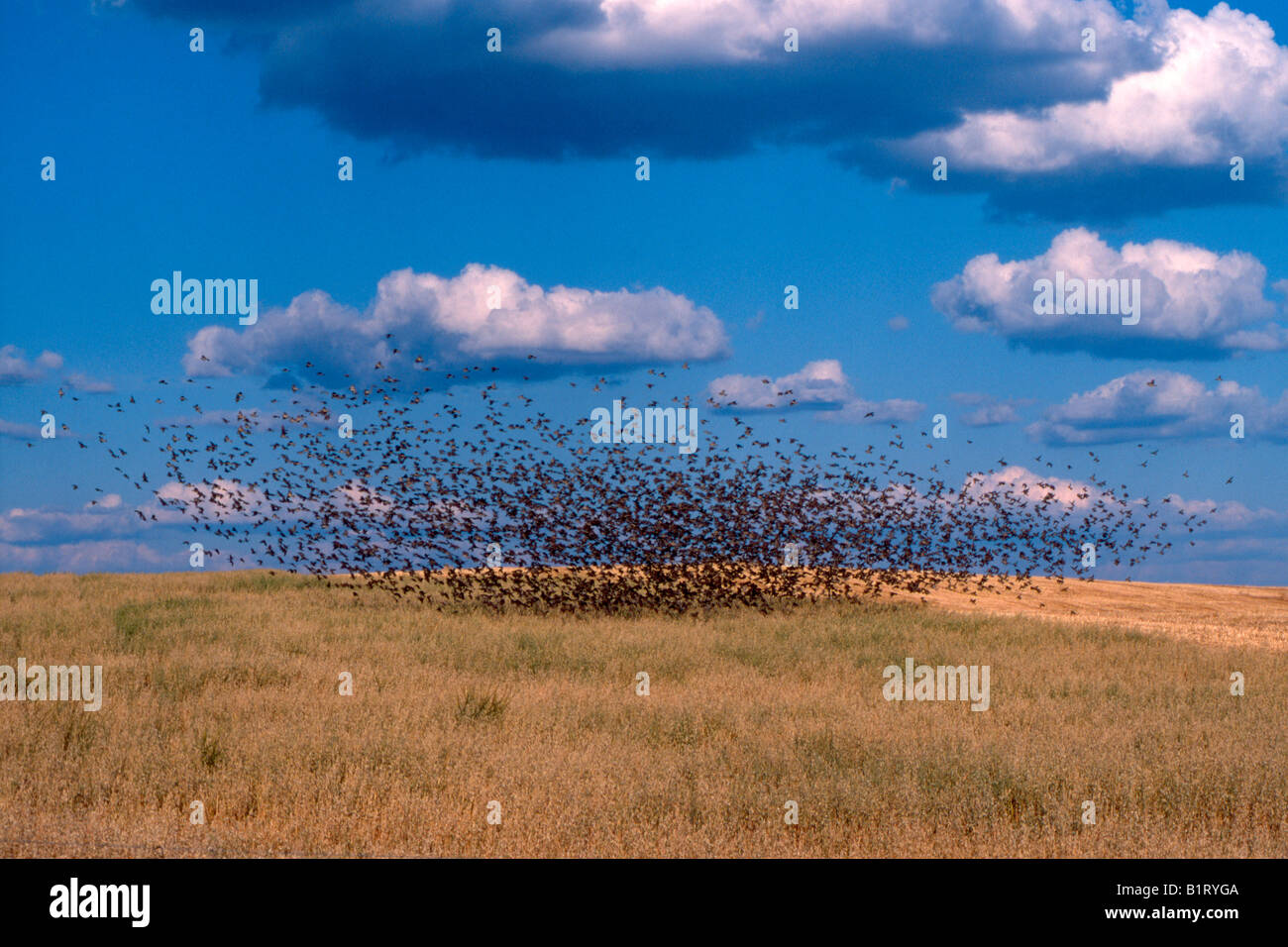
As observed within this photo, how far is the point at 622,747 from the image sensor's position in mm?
9578

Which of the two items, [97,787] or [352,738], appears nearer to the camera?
[97,787]

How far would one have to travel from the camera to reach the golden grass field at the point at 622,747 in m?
7.29

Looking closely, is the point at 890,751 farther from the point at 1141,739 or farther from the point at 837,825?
the point at 1141,739

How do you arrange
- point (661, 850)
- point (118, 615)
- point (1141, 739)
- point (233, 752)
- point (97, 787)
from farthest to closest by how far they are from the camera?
point (118, 615)
point (1141, 739)
point (233, 752)
point (97, 787)
point (661, 850)

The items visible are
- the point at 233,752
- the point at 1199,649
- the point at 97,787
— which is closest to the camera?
the point at 97,787

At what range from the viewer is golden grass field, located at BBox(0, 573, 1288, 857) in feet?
23.9

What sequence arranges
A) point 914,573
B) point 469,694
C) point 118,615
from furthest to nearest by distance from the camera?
point 914,573 < point 118,615 < point 469,694

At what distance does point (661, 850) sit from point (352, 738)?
3.68 meters

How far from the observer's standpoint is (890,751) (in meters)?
9.45

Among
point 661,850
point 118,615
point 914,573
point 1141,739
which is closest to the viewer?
point 661,850
